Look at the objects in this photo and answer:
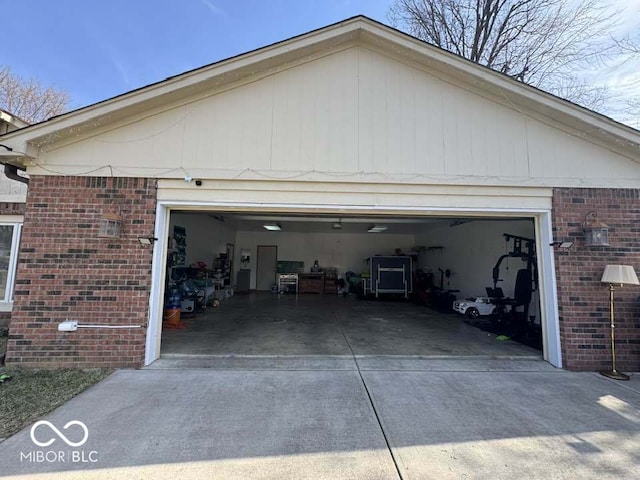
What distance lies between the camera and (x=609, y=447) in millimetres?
2344

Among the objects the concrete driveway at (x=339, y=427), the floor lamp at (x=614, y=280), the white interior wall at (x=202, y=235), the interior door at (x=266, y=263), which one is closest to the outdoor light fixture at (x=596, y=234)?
the floor lamp at (x=614, y=280)

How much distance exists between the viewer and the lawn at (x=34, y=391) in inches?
104

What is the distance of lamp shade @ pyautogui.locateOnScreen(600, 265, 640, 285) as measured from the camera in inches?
145

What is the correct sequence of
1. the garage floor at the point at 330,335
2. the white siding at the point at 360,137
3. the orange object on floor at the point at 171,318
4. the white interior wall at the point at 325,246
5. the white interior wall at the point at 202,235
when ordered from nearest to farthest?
the white siding at the point at 360,137
the garage floor at the point at 330,335
the orange object on floor at the point at 171,318
the white interior wall at the point at 202,235
the white interior wall at the point at 325,246

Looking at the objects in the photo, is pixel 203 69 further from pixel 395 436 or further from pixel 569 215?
pixel 569 215

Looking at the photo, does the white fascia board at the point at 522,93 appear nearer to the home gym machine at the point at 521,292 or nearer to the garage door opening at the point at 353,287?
the garage door opening at the point at 353,287

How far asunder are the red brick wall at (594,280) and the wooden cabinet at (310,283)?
10058mm

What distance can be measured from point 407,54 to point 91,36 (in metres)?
9.80

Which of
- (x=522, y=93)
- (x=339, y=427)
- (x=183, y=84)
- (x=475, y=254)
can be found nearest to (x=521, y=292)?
(x=475, y=254)

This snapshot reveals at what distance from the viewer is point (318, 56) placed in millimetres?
4402

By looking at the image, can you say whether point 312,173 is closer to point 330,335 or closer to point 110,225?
point 110,225

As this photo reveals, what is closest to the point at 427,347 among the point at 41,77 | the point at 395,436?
the point at 395,436

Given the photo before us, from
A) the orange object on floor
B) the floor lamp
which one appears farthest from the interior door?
the floor lamp

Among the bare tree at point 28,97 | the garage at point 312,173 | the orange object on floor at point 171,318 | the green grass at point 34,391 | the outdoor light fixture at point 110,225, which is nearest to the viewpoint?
the green grass at point 34,391
